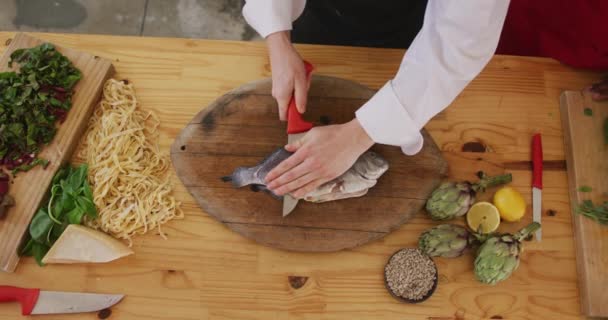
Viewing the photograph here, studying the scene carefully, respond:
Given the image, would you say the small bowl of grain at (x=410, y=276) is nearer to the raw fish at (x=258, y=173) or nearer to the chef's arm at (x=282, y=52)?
the raw fish at (x=258, y=173)

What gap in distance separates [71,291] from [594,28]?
2.10 meters

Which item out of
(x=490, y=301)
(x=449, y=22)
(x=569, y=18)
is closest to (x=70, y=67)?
(x=449, y=22)

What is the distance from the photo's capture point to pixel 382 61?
1.98 metres

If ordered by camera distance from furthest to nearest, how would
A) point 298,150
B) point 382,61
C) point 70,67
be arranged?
point 382,61, point 70,67, point 298,150

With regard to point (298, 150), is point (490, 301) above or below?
below

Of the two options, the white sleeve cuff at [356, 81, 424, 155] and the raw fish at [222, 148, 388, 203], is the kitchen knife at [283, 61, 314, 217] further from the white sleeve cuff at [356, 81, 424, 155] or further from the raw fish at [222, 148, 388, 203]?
the white sleeve cuff at [356, 81, 424, 155]

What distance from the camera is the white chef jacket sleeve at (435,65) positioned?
128 cm

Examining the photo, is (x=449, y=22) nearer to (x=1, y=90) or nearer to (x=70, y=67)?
(x=70, y=67)

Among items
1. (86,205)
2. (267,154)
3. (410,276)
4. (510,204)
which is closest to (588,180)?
(510,204)

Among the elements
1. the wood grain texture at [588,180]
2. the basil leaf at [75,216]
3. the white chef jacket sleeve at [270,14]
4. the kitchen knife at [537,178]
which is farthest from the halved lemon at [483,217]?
the basil leaf at [75,216]

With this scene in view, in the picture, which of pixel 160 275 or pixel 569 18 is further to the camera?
pixel 569 18

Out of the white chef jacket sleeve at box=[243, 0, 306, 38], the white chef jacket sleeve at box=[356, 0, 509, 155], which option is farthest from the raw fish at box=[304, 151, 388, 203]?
the white chef jacket sleeve at box=[243, 0, 306, 38]

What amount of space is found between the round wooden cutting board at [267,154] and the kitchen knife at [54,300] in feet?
1.48

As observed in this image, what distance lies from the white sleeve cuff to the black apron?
845mm
